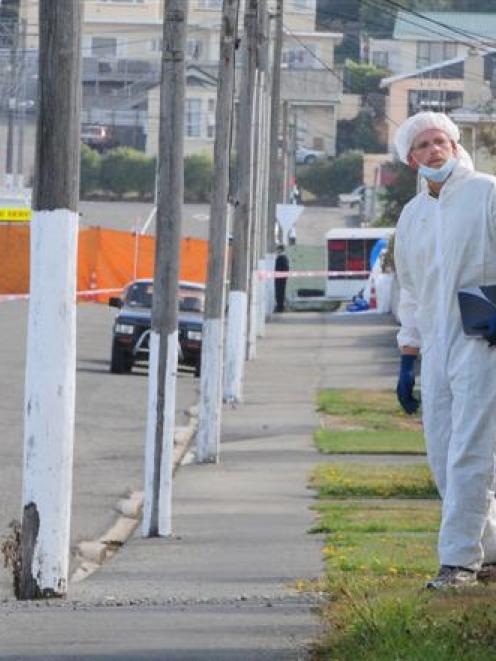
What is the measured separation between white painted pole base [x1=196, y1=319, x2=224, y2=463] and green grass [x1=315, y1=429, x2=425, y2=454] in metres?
1.48

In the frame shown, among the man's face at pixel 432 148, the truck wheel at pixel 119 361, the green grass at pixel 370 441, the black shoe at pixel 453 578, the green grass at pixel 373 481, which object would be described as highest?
the man's face at pixel 432 148

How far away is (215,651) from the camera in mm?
8062

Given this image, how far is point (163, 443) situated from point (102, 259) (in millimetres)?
46661

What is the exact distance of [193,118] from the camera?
8306 centimetres

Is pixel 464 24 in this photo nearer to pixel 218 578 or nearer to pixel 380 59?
pixel 380 59

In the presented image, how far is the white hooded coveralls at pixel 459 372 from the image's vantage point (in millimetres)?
8789

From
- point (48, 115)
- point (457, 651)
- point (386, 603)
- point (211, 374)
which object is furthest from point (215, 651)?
point (211, 374)

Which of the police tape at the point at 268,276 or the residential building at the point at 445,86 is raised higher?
the residential building at the point at 445,86

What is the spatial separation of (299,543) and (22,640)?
533cm

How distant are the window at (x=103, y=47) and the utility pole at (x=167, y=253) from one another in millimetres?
61191

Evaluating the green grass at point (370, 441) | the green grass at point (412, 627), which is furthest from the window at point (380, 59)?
the green grass at point (412, 627)

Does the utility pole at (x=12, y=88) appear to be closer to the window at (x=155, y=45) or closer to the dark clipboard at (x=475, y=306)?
the window at (x=155, y=45)

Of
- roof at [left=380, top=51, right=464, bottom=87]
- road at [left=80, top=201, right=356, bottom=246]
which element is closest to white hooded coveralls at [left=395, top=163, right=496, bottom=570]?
roof at [left=380, top=51, right=464, bottom=87]

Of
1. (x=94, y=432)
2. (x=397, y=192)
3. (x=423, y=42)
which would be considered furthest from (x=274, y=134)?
(x=423, y=42)
